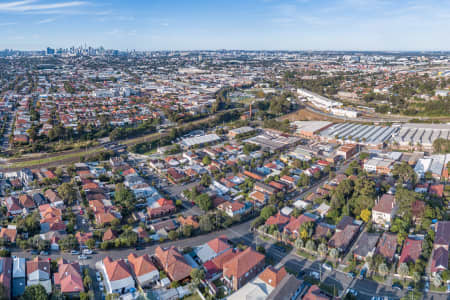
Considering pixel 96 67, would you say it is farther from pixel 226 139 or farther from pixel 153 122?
pixel 226 139

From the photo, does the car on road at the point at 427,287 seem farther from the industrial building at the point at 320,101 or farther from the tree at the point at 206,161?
the industrial building at the point at 320,101

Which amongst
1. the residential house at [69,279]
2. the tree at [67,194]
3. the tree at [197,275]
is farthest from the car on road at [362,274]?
the tree at [67,194]

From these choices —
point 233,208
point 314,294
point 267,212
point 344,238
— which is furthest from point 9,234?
point 344,238

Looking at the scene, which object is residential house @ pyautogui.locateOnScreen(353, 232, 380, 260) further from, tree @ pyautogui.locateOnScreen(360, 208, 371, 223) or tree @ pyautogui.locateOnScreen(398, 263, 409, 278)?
tree @ pyautogui.locateOnScreen(360, 208, 371, 223)

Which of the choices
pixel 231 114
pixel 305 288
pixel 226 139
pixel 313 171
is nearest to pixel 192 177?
pixel 313 171

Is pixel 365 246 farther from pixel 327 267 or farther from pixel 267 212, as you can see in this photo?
pixel 267 212

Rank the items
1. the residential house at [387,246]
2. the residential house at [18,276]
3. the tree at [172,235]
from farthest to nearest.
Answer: the tree at [172,235] → the residential house at [387,246] → the residential house at [18,276]
